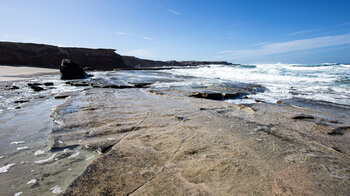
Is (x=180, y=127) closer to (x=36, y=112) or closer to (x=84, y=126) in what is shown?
(x=84, y=126)

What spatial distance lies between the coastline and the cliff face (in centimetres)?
2932

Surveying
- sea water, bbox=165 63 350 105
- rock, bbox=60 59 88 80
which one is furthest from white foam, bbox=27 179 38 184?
rock, bbox=60 59 88 80

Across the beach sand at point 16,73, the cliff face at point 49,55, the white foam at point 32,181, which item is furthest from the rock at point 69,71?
the cliff face at point 49,55

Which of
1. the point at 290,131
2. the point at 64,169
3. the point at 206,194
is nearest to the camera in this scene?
the point at 206,194

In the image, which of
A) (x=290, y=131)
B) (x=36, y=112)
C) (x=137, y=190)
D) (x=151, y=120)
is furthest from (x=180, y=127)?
(x=36, y=112)

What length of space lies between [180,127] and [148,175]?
44.3 inches

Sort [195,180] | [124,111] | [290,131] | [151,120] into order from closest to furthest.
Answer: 1. [195,180]
2. [290,131]
3. [151,120]
4. [124,111]

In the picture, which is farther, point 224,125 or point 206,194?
point 224,125

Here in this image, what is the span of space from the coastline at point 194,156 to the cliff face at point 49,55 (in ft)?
96.2

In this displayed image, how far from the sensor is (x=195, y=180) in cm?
126

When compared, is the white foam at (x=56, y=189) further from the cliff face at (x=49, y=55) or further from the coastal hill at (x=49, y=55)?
the cliff face at (x=49, y=55)

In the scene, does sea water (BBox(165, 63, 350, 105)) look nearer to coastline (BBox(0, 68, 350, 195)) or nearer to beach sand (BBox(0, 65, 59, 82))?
coastline (BBox(0, 68, 350, 195))

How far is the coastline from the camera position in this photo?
121 centimetres

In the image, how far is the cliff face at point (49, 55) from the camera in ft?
86.0
